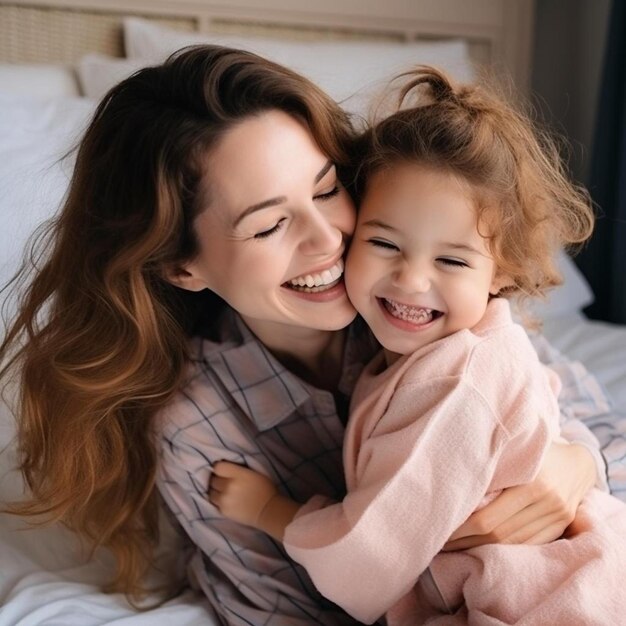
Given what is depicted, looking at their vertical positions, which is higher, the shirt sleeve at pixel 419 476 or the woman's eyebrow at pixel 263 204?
the woman's eyebrow at pixel 263 204

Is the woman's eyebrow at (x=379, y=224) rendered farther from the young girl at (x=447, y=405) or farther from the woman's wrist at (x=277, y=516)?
the woman's wrist at (x=277, y=516)

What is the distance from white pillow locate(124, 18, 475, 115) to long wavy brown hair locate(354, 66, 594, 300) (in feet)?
2.94

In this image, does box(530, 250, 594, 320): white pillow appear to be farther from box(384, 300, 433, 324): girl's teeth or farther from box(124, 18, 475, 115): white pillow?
box(384, 300, 433, 324): girl's teeth

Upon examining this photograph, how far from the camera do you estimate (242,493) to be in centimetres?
118

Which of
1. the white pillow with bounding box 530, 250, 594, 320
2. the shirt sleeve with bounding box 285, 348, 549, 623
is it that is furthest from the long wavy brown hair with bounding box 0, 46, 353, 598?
the white pillow with bounding box 530, 250, 594, 320

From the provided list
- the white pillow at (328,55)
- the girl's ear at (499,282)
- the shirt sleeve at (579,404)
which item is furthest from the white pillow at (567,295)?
the girl's ear at (499,282)

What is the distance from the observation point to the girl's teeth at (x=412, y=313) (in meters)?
1.05

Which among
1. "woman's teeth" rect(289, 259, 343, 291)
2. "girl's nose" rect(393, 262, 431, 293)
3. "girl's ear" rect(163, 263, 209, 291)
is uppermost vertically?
"girl's nose" rect(393, 262, 431, 293)

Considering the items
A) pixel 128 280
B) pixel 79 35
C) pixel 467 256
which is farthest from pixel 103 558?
pixel 79 35

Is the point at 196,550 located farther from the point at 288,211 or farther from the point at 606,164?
the point at 606,164

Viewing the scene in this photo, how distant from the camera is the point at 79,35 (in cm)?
217

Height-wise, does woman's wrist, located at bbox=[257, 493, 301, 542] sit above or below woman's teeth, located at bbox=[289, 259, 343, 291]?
below

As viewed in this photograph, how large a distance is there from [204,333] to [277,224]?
0.33 m

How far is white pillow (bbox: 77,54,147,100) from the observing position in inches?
76.9
